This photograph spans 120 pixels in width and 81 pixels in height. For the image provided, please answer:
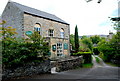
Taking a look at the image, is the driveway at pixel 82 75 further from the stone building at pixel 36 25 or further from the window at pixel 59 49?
the window at pixel 59 49

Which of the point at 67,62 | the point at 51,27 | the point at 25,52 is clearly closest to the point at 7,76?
the point at 25,52

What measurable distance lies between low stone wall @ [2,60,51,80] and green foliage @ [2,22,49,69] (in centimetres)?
32

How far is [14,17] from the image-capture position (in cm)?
1803

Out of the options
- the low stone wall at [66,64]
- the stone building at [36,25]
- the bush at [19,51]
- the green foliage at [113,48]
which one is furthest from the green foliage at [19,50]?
the green foliage at [113,48]

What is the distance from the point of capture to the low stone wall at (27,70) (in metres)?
7.31

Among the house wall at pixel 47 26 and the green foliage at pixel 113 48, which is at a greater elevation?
the house wall at pixel 47 26

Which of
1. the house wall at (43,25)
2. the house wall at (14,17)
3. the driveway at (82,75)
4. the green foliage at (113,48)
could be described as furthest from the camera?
the house wall at (43,25)

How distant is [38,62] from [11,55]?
2.61m

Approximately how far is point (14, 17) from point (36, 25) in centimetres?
374

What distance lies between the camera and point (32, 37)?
9336 millimetres

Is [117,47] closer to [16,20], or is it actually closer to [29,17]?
[29,17]

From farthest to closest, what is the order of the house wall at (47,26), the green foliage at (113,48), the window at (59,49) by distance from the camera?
the window at (59,49), the house wall at (47,26), the green foliage at (113,48)

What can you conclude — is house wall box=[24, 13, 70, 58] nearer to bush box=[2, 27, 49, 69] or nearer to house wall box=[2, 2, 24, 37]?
house wall box=[2, 2, 24, 37]

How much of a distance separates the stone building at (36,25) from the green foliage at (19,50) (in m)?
8.11
